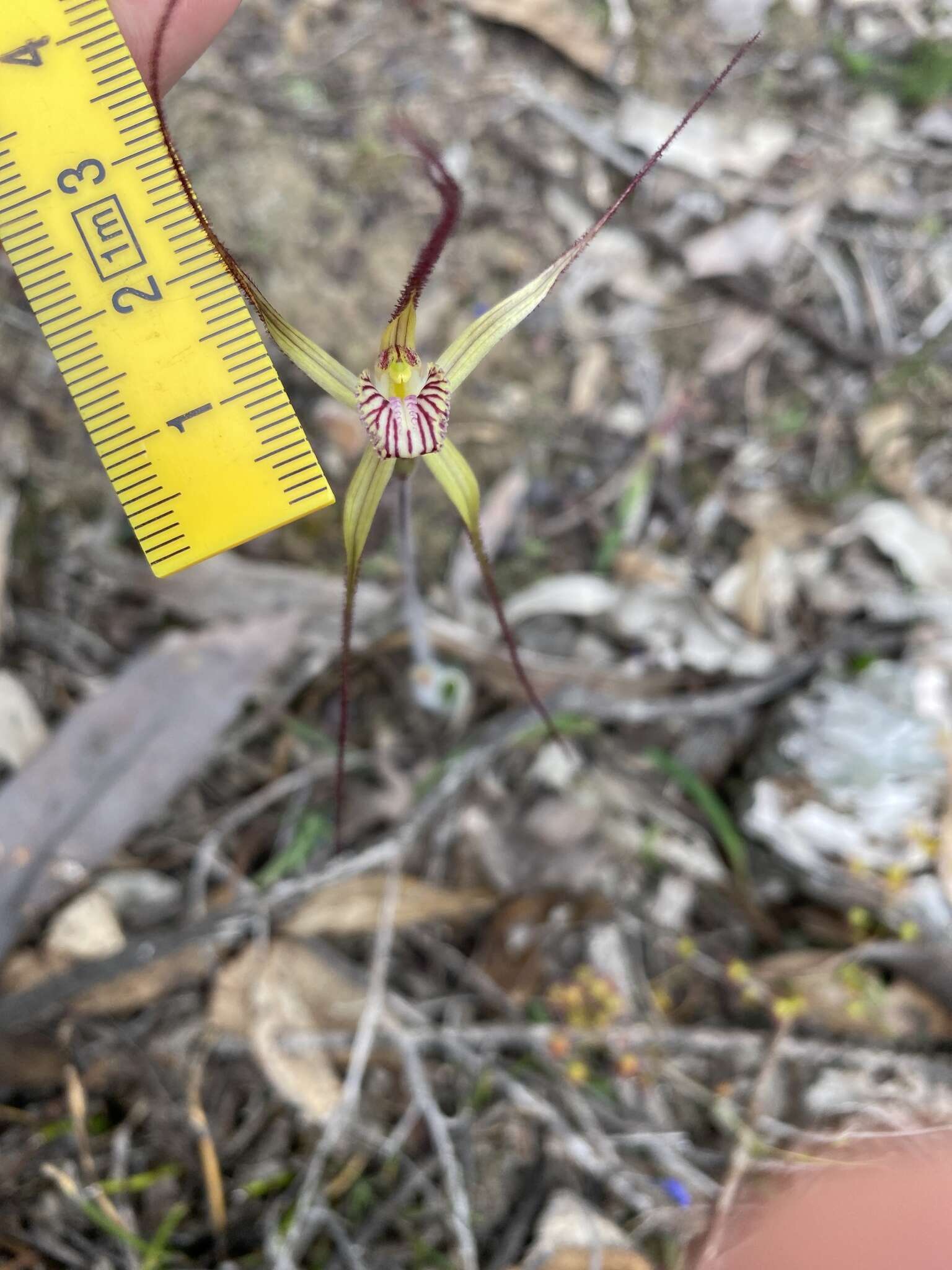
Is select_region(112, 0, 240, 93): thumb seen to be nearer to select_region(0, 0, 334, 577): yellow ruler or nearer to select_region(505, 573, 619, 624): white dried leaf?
select_region(0, 0, 334, 577): yellow ruler

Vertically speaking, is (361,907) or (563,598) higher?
(563,598)

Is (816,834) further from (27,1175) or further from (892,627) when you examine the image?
(27,1175)

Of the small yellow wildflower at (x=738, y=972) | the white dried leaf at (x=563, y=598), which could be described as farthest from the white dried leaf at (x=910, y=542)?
the small yellow wildflower at (x=738, y=972)

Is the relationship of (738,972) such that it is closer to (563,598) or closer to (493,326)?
(563,598)

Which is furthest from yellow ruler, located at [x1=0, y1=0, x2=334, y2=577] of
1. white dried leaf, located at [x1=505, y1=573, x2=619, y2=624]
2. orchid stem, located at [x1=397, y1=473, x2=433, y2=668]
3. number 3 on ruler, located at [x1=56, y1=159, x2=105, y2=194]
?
white dried leaf, located at [x1=505, y1=573, x2=619, y2=624]

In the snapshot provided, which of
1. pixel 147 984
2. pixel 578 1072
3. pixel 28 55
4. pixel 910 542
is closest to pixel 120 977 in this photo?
pixel 147 984

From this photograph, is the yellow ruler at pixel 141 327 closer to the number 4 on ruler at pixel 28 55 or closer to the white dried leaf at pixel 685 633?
the number 4 on ruler at pixel 28 55

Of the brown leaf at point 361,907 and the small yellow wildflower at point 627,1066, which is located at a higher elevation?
the brown leaf at point 361,907
